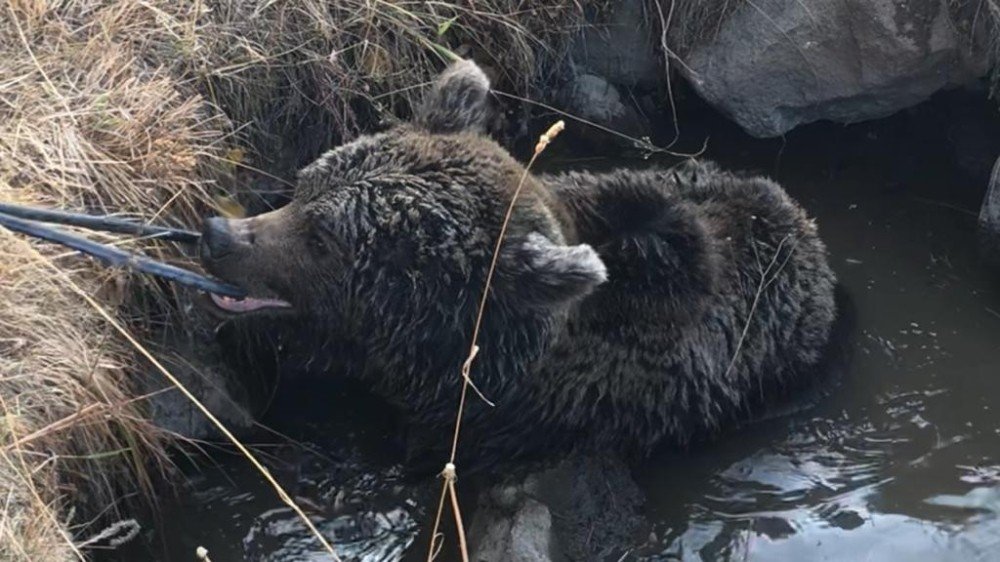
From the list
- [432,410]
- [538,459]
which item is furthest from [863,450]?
[432,410]

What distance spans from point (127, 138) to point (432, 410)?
1501 millimetres

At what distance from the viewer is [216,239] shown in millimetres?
4047

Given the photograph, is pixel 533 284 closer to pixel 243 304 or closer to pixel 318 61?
pixel 243 304

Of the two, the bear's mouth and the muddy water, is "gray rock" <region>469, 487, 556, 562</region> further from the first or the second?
the bear's mouth

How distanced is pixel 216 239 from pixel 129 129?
0.96 meters

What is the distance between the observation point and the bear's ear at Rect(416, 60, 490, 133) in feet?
15.1

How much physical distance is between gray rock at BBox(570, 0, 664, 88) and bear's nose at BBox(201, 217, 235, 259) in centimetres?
286

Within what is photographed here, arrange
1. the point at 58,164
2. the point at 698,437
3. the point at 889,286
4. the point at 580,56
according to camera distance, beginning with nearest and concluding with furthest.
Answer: the point at 58,164 < the point at 698,437 < the point at 889,286 < the point at 580,56

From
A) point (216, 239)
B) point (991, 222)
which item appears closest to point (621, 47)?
point (991, 222)

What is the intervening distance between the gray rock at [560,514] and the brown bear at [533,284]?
0.13 meters

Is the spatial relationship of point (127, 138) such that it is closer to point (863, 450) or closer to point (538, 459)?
point (538, 459)

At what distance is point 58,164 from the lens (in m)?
4.55

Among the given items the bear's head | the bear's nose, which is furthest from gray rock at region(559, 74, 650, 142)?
the bear's nose

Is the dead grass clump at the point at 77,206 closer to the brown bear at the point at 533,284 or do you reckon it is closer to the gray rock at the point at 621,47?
the brown bear at the point at 533,284
